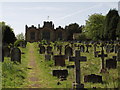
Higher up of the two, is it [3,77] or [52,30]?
[52,30]

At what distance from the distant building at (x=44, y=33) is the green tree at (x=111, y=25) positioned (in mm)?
42860

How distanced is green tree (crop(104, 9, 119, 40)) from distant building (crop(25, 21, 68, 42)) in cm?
4286

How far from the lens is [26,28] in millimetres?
95000

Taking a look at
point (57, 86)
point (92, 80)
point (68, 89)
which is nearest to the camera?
point (68, 89)

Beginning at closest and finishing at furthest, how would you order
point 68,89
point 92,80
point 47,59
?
point 68,89 → point 92,80 → point 47,59

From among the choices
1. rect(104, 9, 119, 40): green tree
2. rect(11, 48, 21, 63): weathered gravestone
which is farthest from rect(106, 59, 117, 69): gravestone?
rect(104, 9, 119, 40): green tree

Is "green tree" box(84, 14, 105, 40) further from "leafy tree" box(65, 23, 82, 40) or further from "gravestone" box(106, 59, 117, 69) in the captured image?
"gravestone" box(106, 59, 117, 69)

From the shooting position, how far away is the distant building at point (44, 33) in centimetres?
9406

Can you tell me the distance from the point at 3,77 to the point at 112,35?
3884 cm

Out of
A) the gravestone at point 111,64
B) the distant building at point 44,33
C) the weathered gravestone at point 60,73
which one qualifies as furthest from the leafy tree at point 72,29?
the weathered gravestone at point 60,73

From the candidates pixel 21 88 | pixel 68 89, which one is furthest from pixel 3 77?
pixel 68 89

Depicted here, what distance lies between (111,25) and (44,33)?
50.7 metres

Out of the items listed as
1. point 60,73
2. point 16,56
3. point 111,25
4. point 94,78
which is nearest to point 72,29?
point 111,25

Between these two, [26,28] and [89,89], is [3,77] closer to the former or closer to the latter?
[89,89]
